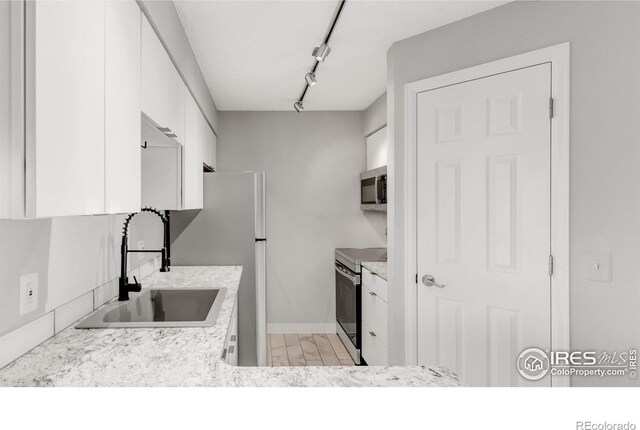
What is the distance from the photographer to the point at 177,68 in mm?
2109

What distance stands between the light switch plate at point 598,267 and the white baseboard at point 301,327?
9.76 ft

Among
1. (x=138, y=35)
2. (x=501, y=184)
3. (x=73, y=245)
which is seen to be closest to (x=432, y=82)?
(x=501, y=184)

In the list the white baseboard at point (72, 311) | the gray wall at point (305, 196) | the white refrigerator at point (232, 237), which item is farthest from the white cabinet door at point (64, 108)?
the gray wall at point (305, 196)

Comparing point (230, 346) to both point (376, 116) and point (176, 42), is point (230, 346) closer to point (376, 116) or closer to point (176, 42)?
point (176, 42)

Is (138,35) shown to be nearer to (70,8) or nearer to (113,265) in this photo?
(70,8)

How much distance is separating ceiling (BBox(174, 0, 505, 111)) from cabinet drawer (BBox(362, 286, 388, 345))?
1.80 m

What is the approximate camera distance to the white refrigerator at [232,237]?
3.10m

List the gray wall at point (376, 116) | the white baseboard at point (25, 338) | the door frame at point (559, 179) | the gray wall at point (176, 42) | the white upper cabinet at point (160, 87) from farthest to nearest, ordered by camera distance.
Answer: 1. the gray wall at point (376, 116)
2. the door frame at point (559, 179)
3. the gray wall at point (176, 42)
4. the white upper cabinet at point (160, 87)
5. the white baseboard at point (25, 338)

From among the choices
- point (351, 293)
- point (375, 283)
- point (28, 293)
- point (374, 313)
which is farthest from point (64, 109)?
point (351, 293)

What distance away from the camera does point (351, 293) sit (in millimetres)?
3557

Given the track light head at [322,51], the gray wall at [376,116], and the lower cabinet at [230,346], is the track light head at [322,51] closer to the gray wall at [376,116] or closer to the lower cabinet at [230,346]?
the gray wall at [376,116]

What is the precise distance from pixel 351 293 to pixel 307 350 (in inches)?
30.2

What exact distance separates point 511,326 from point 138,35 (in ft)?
7.07

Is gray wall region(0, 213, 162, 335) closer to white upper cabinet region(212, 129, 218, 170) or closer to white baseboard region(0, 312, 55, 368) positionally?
white baseboard region(0, 312, 55, 368)
